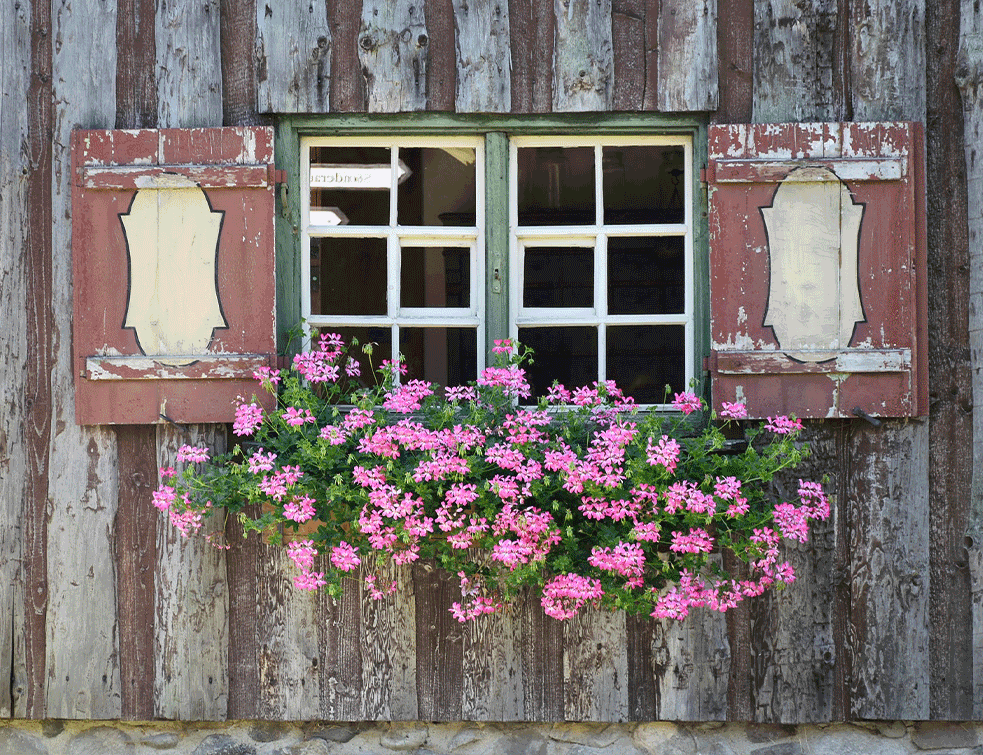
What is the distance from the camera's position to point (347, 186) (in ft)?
10.9

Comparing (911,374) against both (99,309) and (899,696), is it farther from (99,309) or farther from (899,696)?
(99,309)

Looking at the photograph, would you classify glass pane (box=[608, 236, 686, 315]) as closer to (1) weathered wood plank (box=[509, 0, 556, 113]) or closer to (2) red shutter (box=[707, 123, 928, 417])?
(2) red shutter (box=[707, 123, 928, 417])

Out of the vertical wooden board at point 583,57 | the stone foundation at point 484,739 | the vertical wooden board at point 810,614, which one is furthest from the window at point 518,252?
the stone foundation at point 484,739

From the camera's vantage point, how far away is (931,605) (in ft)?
10.2

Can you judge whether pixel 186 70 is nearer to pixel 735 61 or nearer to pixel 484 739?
pixel 735 61

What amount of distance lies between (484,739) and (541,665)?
0.34 m

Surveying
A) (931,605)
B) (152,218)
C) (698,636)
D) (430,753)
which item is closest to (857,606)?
(931,605)

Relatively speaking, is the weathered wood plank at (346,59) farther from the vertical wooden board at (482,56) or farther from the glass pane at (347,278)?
the glass pane at (347,278)

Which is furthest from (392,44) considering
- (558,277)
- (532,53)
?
(558,277)

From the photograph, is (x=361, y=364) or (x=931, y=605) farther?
(x=361, y=364)

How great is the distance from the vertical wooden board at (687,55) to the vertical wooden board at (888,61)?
486 mm

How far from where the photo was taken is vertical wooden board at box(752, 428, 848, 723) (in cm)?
312

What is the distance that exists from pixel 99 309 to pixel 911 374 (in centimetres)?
273

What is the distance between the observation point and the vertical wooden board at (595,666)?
10.3 feet
